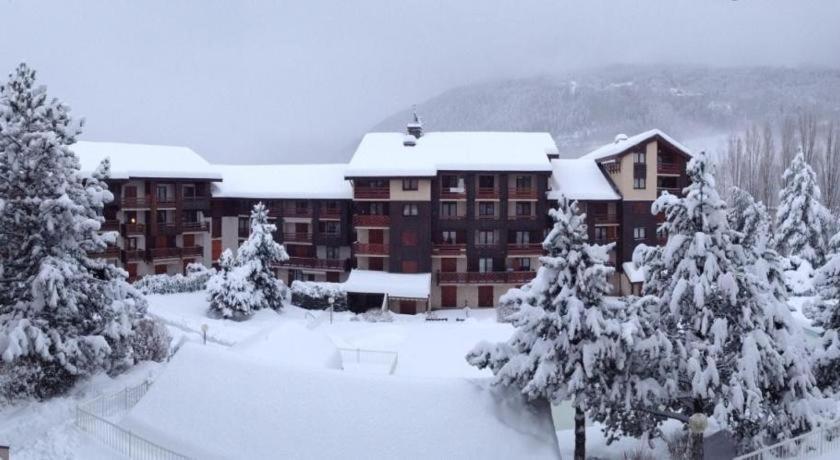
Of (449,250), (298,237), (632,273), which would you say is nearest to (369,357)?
(449,250)

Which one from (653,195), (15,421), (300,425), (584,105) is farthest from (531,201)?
(584,105)

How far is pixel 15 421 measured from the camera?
21.5m

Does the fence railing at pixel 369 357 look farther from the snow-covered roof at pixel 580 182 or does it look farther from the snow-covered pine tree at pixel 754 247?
the snow-covered roof at pixel 580 182

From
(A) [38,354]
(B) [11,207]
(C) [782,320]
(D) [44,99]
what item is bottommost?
(A) [38,354]

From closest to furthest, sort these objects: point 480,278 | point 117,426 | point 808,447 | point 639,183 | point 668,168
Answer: point 808,447 < point 117,426 < point 480,278 < point 639,183 < point 668,168

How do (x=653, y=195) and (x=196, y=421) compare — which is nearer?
A: (x=196, y=421)

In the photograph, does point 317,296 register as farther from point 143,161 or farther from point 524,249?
point 143,161

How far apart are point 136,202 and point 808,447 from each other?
47907 mm

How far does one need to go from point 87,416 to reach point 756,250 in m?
22.9

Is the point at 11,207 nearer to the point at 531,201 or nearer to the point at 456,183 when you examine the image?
the point at 456,183

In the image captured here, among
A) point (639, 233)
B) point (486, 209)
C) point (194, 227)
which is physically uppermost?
point (486, 209)

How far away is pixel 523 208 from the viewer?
49062 mm

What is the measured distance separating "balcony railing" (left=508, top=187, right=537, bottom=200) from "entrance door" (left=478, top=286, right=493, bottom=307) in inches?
291

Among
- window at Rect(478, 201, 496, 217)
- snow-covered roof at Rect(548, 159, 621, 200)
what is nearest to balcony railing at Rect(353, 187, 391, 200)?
window at Rect(478, 201, 496, 217)
